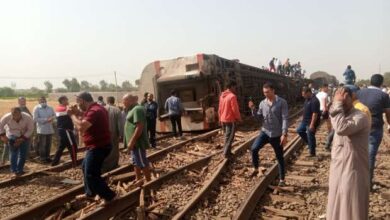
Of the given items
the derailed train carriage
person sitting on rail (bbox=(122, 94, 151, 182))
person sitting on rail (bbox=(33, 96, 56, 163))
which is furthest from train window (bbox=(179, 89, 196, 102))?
person sitting on rail (bbox=(122, 94, 151, 182))

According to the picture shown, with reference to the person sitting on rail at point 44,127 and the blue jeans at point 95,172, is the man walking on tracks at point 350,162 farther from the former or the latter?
the person sitting on rail at point 44,127

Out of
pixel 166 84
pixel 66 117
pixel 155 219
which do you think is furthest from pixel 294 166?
pixel 166 84

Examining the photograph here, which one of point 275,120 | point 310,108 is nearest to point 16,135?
point 275,120

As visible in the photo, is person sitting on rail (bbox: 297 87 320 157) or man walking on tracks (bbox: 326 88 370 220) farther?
person sitting on rail (bbox: 297 87 320 157)

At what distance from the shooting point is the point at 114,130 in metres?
7.81

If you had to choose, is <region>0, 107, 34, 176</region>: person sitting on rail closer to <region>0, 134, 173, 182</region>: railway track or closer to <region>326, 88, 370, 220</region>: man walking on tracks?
<region>0, 134, 173, 182</region>: railway track

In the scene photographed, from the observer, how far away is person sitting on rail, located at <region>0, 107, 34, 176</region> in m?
8.45

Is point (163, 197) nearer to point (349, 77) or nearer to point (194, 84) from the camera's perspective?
point (349, 77)

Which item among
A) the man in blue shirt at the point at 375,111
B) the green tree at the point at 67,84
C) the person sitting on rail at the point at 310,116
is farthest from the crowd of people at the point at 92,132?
the green tree at the point at 67,84

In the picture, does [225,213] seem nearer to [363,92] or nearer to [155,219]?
[155,219]

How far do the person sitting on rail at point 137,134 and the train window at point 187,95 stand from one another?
7911mm

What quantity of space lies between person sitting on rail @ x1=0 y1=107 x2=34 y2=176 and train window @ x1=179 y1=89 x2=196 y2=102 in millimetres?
7274

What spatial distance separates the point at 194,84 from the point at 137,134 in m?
8.33

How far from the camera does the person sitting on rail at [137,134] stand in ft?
21.2
